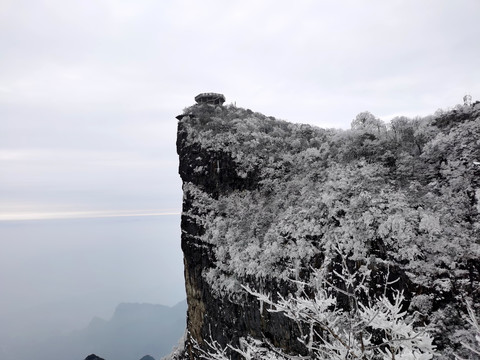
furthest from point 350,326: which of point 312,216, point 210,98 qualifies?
point 210,98

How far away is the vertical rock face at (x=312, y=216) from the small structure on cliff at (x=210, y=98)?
5.82m

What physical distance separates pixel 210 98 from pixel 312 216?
22.3 m

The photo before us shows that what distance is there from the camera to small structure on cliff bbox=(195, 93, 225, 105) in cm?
3256

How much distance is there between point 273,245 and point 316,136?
37.1ft

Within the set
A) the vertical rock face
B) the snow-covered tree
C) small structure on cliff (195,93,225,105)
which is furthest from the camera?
small structure on cliff (195,93,225,105)

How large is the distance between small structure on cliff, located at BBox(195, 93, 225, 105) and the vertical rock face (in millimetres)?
5824

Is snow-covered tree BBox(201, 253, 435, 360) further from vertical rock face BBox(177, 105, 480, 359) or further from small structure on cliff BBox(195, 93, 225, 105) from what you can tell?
small structure on cliff BBox(195, 93, 225, 105)

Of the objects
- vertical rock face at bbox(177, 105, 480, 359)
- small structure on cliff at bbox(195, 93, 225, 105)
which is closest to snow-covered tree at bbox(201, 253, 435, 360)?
vertical rock face at bbox(177, 105, 480, 359)

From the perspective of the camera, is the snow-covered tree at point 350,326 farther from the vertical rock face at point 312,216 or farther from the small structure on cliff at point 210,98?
the small structure on cliff at point 210,98

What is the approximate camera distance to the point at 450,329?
9625mm

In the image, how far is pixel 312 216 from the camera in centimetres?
1539

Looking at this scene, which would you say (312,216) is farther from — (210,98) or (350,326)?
(210,98)

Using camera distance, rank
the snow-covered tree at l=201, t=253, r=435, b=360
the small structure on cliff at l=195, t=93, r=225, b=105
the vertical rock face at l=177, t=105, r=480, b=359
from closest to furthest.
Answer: the snow-covered tree at l=201, t=253, r=435, b=360 → the vertical rock face at l=177, t=105, r=480, b=359 → the small structure on cliff at l=195, t=93, r=225, b=105

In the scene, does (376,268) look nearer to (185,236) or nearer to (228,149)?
(228,149)
